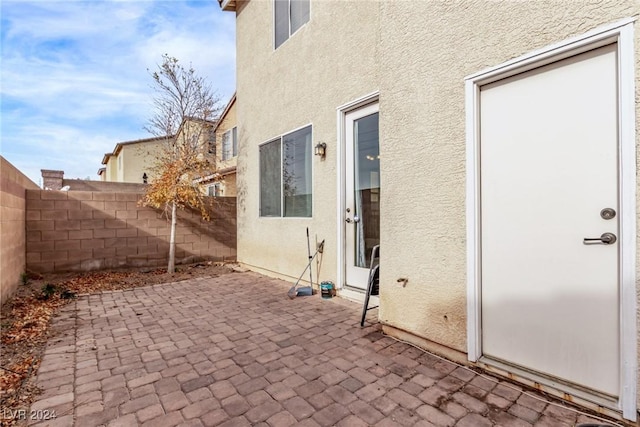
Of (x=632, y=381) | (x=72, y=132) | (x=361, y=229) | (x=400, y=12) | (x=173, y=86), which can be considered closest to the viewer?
(x=632, y=381)

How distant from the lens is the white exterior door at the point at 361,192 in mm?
4083

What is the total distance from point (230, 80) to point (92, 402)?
379 inches

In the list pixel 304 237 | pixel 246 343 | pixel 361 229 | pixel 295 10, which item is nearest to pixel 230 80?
pixel 295 10

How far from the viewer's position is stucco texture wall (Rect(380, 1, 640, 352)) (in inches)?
88.0

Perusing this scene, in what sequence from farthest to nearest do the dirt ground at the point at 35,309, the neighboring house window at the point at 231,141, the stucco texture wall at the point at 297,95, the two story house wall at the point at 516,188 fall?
the neighboring house window at the point at 231,141 < the stucco texture wall at the point at 297,95 < the dirt ground at the point at 35,309 < the two story house wall at the point at 516,188

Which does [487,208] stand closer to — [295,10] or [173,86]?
[295,10]

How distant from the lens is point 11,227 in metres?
4.61

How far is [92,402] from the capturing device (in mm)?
2059

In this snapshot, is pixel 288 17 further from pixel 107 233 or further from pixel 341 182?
pixel 107 233

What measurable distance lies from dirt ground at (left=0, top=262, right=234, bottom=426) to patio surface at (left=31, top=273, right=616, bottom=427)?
0.13 meters

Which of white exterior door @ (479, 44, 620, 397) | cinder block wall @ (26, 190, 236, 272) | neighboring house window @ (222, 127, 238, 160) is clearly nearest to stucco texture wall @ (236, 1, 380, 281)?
cinder block wall @ (26, 190, 236, 272)

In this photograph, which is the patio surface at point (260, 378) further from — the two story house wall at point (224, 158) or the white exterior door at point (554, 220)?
the two story house wall at point (224, 158)

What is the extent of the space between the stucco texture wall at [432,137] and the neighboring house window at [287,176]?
2.29 metres

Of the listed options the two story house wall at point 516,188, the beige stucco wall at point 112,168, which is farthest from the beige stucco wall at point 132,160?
the two story house wall at point 516,188
